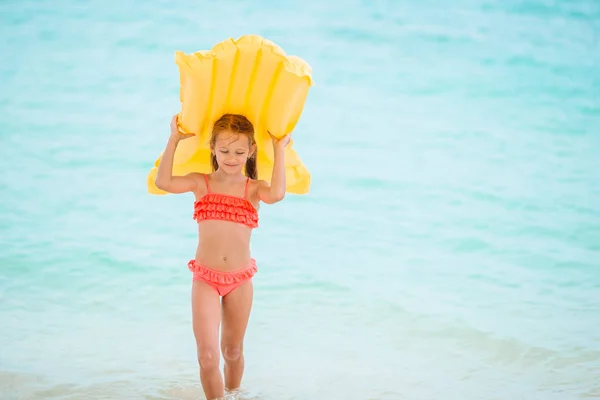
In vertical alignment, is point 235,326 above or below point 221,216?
below

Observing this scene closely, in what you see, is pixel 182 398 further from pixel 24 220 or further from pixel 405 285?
pixel 24 220

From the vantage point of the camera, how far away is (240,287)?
3.85 m

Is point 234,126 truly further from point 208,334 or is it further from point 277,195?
point 208,334

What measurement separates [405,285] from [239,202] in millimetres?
3060

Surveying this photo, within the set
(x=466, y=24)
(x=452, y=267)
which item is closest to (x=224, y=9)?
(x=466, y=24)

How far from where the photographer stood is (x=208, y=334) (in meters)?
3.63

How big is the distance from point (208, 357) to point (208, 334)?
0.30ft

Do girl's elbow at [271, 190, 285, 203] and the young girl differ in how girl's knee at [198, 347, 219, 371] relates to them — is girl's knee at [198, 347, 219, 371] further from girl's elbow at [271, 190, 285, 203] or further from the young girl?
girl's elbow at [271, 190, 285, 203]

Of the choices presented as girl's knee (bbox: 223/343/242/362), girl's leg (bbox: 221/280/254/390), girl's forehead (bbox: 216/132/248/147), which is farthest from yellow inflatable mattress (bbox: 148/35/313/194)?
girl's knee (bbox: 223/343/242/362)

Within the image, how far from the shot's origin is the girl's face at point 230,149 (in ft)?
12.3

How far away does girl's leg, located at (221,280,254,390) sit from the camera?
3.85m

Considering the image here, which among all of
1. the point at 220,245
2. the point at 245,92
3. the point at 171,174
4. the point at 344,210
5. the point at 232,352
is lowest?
the point at 232,352

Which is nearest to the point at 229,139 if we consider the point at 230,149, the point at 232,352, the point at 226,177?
the point at 230,149

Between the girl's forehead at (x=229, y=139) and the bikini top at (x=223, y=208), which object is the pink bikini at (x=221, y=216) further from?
the girl's forehead at (x=229, y=139)
